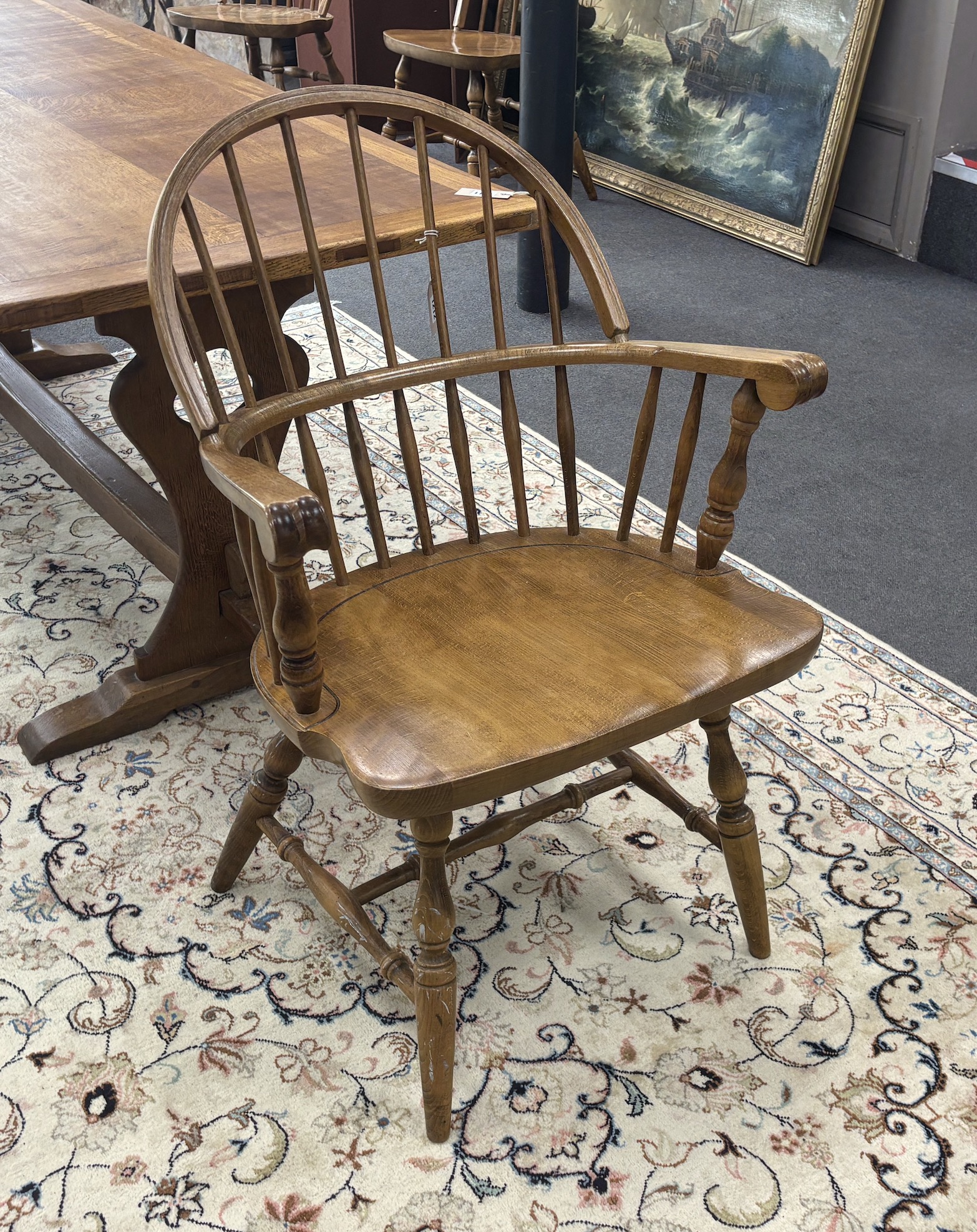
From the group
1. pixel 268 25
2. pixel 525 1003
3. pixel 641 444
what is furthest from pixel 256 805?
pixel 268 25

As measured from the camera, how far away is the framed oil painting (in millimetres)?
3621

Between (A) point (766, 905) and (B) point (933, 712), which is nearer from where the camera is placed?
(A) point (766, 905)

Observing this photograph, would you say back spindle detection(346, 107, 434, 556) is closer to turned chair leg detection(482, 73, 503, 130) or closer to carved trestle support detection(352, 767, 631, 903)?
carved trestle support detection(352, 767, 631, 903)

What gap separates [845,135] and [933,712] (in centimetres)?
232

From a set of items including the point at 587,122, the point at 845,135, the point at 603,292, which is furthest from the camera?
the point at 587,122

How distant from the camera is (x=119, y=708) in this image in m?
1.93

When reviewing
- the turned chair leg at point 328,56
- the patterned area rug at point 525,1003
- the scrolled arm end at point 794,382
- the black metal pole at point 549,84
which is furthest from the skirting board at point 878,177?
the scrolled arm end at point 794,382

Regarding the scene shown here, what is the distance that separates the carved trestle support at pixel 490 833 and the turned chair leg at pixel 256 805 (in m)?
0.17

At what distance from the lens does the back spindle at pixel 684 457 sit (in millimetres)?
1389

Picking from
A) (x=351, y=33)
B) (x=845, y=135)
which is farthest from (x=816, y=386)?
(x=351, y=33)

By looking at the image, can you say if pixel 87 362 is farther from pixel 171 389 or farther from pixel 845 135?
pixel 845 135

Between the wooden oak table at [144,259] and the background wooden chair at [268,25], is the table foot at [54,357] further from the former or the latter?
the background wooden chair at [268,25]

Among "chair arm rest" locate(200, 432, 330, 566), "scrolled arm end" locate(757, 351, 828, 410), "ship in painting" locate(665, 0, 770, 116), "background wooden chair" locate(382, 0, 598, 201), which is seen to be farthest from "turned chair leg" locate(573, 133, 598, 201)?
"chair arm rest" locate(200, 432, 330, 566)

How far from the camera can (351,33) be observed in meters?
4.69
